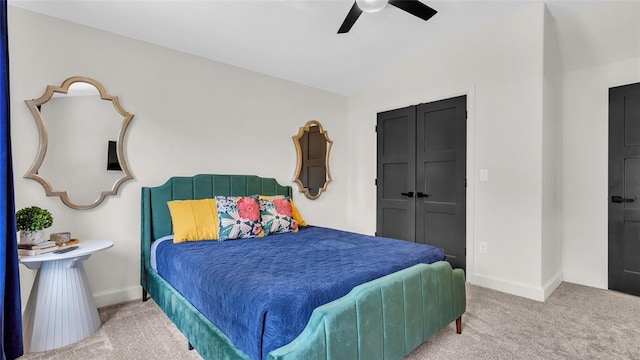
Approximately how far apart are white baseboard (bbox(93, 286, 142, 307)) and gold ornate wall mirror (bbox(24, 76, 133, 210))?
77cm

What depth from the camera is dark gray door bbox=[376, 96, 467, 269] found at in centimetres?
337

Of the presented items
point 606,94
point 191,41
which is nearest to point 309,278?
point 191,41

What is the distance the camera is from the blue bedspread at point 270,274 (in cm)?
132

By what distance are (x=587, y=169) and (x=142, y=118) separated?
4439 mm

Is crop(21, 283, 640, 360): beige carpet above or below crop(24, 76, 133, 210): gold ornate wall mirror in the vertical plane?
below

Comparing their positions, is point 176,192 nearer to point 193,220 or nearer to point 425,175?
point 193,220

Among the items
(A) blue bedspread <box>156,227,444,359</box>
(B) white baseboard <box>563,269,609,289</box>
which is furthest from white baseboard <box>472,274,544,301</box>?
(A) blue bedspread <box>156,227,444,359</box>

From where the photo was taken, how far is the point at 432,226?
11.8ft

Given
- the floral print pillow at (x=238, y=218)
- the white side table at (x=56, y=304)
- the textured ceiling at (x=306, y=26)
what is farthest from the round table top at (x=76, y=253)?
the textured ceiling at (x=306, y=26)

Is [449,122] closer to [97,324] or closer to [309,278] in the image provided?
[309,278]

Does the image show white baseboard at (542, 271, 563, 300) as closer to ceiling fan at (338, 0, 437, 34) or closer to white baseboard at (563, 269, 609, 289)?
white baseboard at (563, 269, 609, 289)

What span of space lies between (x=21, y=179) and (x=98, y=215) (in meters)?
0.56

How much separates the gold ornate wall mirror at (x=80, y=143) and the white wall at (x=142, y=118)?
7cm

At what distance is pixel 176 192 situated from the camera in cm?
291
